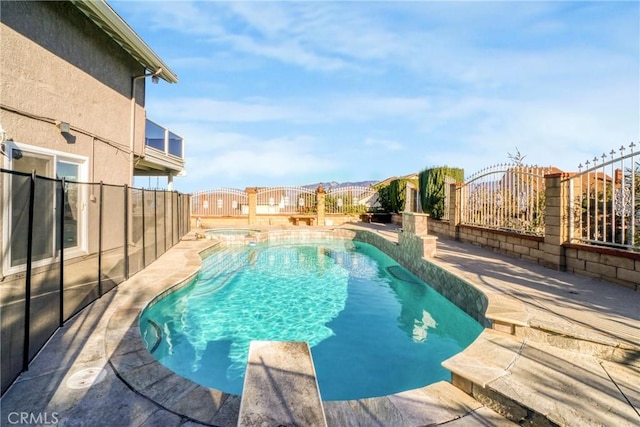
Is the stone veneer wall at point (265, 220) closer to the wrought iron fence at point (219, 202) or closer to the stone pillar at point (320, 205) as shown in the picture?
the stone pillar at point (320, 205)

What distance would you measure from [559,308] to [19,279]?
6243 millimetres

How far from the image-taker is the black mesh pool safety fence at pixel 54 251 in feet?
9.58

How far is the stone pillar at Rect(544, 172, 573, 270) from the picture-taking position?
6.41m

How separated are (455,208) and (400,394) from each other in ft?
32.9

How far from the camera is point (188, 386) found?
9.18 feet


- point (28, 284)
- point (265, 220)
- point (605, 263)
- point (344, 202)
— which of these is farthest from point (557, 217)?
point (265, 220)

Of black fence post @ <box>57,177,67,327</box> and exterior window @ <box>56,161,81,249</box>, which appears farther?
exterior window @ <box>56,161,81,249</box>

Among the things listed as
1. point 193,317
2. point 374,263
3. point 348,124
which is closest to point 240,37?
point 374,263

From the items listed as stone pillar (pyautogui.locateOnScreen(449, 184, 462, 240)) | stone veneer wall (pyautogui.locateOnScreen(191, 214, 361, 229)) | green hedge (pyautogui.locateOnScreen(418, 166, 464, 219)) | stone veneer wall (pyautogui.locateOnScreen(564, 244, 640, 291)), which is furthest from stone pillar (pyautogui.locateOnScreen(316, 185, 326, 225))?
stone veneer wall (pyautogui.locateOnScreen(564, 244, 640, 291))

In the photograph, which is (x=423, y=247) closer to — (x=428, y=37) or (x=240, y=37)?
(x=428, y=37)

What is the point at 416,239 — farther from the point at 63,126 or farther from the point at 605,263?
the point at 63,126

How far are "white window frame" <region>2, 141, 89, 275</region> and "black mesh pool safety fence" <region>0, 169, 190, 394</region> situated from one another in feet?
0.03

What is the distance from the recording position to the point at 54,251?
3885 millimetres

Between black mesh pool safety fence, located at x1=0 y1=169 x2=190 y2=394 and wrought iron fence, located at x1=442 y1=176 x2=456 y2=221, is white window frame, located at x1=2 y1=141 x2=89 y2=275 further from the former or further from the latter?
wrought iron fence, located at x1=442 y1=176 x2=456 y2=221
